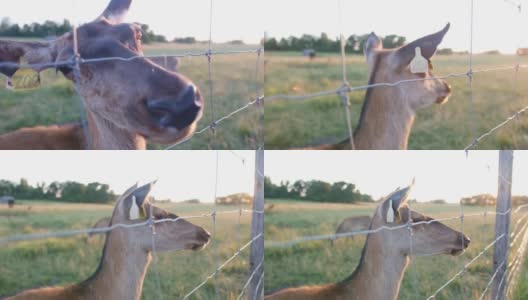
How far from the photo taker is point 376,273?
336 centimetres

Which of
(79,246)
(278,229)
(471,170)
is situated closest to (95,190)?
(79,246)

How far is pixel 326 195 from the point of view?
6.50m

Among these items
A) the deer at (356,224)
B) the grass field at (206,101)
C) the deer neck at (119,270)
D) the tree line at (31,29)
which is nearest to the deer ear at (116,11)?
the deer neck at (119,270)

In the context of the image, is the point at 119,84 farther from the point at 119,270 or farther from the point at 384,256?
the point at 384,256

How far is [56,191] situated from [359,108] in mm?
3429

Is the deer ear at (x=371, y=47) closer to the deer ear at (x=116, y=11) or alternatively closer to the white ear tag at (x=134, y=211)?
the deer ear at (x=116, y=11)

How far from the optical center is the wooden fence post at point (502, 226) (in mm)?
3887

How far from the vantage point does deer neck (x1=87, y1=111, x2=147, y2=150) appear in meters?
2.98

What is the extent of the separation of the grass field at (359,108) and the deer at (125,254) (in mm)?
2371

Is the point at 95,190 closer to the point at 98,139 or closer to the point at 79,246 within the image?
the point at 79,246

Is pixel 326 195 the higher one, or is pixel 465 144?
pixel 465 144

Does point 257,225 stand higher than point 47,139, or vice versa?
point 47,139

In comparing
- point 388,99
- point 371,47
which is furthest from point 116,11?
point 388,99

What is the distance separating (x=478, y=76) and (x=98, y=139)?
18.5 ft
